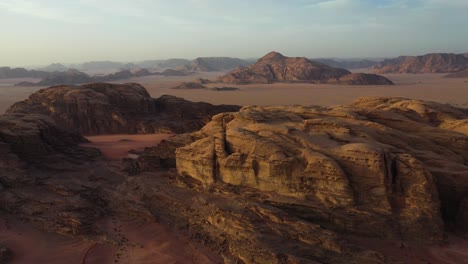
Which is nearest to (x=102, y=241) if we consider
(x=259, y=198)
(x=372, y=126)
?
(x=259, y=198)

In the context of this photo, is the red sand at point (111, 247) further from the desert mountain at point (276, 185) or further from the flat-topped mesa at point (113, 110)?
the flat-topped mesa at point (113, 110)

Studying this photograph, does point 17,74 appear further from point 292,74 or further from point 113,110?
point 113,110

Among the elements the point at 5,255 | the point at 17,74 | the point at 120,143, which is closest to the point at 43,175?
the point at 5,255

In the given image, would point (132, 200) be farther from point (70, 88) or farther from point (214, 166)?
point (70, 88)

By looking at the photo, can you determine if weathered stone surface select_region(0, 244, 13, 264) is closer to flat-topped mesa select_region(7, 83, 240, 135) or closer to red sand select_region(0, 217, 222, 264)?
red sand select_region(0, 217, 222, 264)

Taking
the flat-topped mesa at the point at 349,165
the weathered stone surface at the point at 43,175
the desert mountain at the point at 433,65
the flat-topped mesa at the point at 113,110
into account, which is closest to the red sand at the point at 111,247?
the weathered stone surface at the point at 43,175

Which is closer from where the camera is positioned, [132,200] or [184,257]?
[184,257]

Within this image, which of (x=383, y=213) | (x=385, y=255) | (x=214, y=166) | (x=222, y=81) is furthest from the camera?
(x=222, y=81)

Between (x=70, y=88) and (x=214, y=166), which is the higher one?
(x=70, y=88)

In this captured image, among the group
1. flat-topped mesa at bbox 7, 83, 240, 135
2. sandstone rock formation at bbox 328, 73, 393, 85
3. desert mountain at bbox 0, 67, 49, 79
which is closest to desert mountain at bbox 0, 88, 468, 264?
flat-topped mesa at bbox 7, 83, 240, 135
